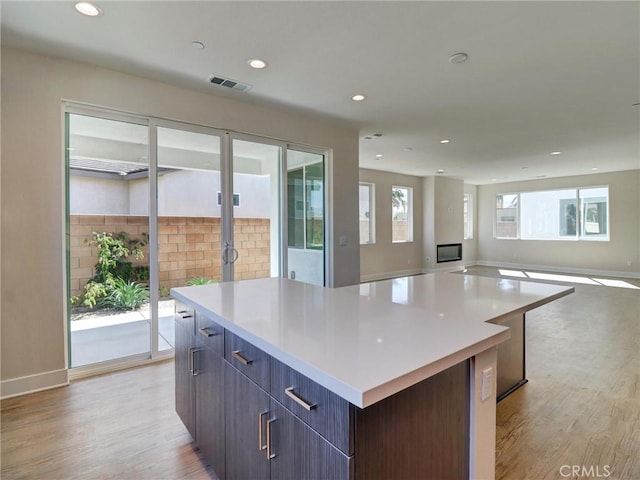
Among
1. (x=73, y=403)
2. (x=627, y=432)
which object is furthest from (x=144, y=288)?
(x=627, y=432)

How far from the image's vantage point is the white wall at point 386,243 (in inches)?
314

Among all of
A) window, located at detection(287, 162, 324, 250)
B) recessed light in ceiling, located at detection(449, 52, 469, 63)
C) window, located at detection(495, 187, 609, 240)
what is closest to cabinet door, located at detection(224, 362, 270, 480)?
recessed light in ceiling, located at detection(449, 52, 469, 63)

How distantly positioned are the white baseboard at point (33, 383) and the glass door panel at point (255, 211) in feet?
5.38

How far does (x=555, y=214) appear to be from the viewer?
370 inches

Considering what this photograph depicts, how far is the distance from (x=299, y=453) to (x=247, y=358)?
389mm

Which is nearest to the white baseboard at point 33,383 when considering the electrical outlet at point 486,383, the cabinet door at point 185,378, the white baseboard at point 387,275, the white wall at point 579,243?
the cabinet door at point 185,378

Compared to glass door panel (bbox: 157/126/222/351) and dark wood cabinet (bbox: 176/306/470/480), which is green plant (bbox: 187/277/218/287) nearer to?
glass door panel (bbox: 157/126/222/351)

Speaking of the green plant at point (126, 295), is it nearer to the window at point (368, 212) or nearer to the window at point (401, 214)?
the window at point (368, 212)

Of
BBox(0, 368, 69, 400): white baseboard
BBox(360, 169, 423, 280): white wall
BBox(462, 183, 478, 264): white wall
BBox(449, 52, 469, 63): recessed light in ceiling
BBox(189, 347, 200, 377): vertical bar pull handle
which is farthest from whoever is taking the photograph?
BBox(462, 183, 478, 264): white wall

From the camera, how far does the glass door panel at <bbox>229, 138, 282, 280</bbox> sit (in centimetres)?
371

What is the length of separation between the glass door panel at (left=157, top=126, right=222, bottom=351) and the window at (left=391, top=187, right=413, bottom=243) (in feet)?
19.0

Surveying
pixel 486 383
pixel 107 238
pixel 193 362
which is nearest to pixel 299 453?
pixel 486 383

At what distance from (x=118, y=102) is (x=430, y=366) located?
3.26 meters

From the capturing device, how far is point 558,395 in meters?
2.49
